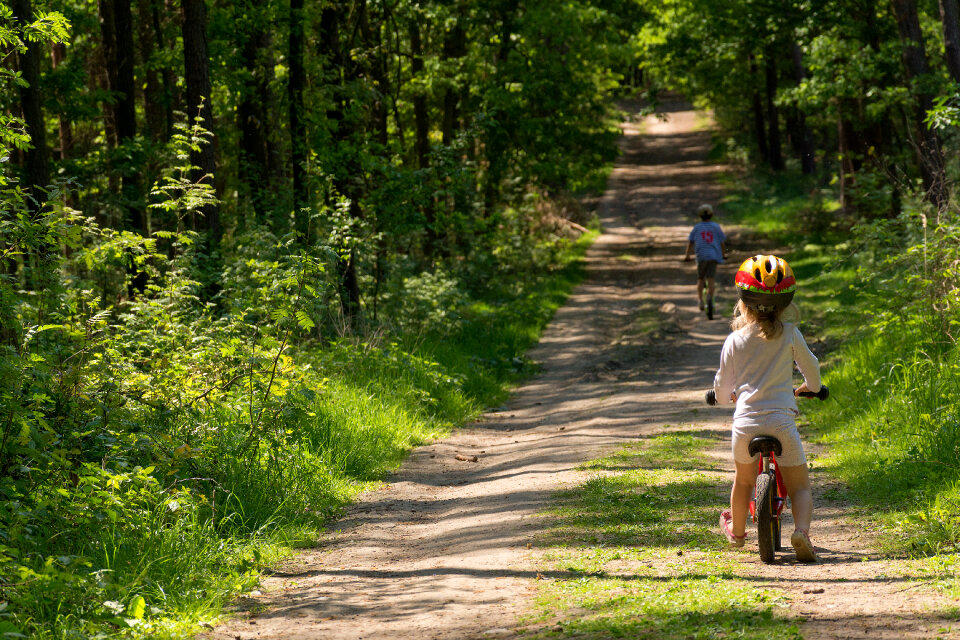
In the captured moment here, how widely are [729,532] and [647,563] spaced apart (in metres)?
0.64

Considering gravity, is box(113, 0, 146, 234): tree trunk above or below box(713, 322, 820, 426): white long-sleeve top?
above

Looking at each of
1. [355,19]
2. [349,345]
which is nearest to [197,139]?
[349,345]

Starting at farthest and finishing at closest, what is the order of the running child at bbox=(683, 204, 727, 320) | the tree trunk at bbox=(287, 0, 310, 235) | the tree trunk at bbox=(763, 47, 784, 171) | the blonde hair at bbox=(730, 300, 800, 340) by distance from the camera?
1. the tree trunk at bbox=(763, 47, 784, 171)
2. the running child at bbox=(683, 204, 727, 320)
3. the tree trunk at bbox=(287, 0, 310, 235)
4. the blonde hair at bbox=(730, 300, 800, 340)

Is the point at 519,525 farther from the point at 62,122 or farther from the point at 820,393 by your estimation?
the point at 62,122

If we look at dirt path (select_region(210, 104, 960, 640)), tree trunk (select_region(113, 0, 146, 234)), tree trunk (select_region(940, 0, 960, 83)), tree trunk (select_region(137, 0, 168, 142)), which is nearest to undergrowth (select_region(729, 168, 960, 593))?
dirt path (select_region(210, 104, 960, 640))

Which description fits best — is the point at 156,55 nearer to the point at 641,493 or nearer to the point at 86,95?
the point at 86,95

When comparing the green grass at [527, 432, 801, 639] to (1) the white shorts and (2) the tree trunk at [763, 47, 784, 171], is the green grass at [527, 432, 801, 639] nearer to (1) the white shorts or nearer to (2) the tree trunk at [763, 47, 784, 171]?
(1) the white shorts

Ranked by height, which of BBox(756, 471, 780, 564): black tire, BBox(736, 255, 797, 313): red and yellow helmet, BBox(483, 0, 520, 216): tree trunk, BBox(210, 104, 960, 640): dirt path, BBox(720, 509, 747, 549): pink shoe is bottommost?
BBox(210, 104, 960, 640): dirt path

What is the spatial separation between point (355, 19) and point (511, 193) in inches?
285

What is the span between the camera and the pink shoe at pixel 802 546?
561 centimetres

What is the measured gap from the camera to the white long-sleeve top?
559 centimetres

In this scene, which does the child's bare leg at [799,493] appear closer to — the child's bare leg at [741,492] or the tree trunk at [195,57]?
the child's bare leg at [741,492]

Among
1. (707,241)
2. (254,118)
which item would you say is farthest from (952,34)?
(254,118)

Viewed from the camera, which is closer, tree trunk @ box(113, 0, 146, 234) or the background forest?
the background forest
